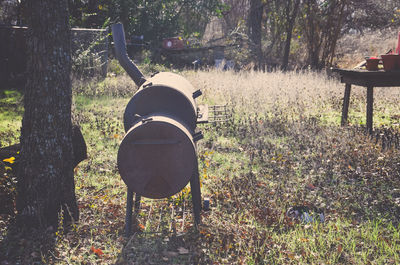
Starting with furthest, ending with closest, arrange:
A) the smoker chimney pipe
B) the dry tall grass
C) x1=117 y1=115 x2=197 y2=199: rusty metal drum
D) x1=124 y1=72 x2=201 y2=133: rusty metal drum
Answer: the dry tall grass
the smoker chimney pipe
x1=124 y1=72 x2=201 y2=133: rusty metal drum
x1=117 y1=115 x2=197 y2=199: rusty metal drum

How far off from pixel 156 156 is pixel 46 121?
120 centimetres

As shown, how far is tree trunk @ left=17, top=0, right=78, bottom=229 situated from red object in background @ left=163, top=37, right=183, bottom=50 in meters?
14.5

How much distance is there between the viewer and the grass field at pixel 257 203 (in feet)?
12.2

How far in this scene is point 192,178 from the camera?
409 centimetres

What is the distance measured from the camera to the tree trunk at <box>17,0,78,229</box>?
12.2 ft

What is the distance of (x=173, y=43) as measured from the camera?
18.1m

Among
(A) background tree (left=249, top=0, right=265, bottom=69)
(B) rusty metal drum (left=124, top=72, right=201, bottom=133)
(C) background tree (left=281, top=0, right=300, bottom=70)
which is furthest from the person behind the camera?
(A) background tree (left=249, top=0, right=265, bottom=69)

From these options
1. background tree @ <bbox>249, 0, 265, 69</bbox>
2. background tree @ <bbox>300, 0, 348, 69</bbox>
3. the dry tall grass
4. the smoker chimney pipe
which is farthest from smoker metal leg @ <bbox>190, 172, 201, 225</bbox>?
background tree @ <bbox>249, 0, 265, 69</bbox>

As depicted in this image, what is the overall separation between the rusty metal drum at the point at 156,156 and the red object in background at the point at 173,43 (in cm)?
1493

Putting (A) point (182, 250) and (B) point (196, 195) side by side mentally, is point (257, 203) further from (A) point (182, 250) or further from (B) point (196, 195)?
(A) point (182, 250)

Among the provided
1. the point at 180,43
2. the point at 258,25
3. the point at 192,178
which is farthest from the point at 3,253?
the point at 258,25

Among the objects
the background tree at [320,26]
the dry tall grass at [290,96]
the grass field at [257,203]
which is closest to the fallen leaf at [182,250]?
the grass field at [257,203]

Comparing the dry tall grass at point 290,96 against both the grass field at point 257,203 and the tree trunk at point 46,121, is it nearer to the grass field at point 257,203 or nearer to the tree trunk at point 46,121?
the grass field at point 257,203

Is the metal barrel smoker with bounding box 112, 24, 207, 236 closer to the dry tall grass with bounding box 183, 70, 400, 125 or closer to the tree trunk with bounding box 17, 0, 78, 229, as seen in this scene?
the tree trunk with bounding box 17, 0, 78, 229
